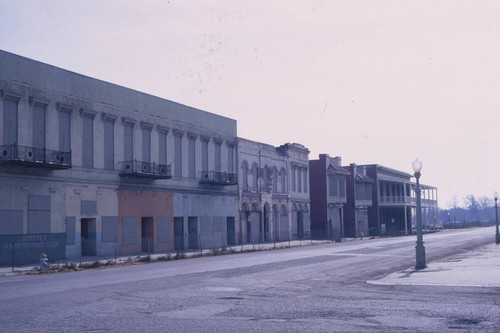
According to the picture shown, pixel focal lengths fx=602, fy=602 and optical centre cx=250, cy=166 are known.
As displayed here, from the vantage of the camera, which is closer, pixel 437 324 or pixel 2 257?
pixel 437 324

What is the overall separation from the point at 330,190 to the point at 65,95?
151ft

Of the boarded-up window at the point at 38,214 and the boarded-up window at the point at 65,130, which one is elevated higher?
the boarded-up window at the point at 65,130

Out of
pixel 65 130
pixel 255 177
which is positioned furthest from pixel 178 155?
pixel 255 177

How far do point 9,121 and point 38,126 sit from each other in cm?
204

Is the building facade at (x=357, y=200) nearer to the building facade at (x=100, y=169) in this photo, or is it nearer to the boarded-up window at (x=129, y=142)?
the building facade at (x=100, y=169)

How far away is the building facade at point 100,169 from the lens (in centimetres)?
3209

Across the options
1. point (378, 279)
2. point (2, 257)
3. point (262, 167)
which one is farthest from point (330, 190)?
point (378, 279)

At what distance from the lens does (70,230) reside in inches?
1398

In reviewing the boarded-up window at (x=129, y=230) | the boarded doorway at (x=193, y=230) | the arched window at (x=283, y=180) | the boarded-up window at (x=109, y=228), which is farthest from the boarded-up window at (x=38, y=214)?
the arched window at (x=283, y=180)

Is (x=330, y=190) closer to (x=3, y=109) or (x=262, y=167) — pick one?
(x=262, y=167)

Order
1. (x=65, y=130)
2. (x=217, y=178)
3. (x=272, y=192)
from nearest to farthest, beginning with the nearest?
(x=65, y=130) → (x=217, y=178) → (x=272, y=192)

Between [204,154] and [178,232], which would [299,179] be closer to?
[204,154]

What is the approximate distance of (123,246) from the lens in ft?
130

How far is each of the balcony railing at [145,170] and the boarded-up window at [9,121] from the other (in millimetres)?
9040
